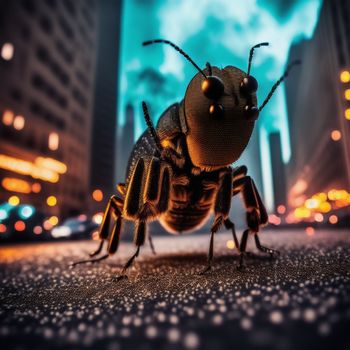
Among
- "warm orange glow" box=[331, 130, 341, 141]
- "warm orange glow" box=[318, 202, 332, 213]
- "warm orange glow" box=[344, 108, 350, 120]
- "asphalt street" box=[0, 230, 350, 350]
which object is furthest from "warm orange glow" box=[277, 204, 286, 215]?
"asphalt street" box=[0, 230, 350, 350]

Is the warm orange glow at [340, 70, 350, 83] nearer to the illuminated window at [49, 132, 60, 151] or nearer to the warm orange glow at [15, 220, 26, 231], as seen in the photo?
the illuminated window at [49, 132, 60, 151]

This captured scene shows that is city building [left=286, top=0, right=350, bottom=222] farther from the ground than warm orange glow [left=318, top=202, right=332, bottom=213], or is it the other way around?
city building [left=286, top=0, right=350, bottom=222]

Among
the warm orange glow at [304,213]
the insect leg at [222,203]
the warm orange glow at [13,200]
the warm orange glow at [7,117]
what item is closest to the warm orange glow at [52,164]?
the warm orange glow at [13,200]

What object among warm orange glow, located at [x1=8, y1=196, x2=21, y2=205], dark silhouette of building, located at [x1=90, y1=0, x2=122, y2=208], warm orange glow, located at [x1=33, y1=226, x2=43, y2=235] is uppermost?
dark silhouette of building, located at [x1=90, y1=0, x2=122, y2=208]

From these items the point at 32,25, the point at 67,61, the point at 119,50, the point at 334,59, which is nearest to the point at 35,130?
the point at 32,25

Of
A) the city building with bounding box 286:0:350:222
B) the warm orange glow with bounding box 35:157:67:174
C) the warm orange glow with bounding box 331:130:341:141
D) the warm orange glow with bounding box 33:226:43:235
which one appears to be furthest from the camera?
the warm orange glow with bounding box 331:130:341:141

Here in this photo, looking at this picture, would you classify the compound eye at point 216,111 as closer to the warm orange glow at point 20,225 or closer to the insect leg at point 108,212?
the insect leg at point 108,212
